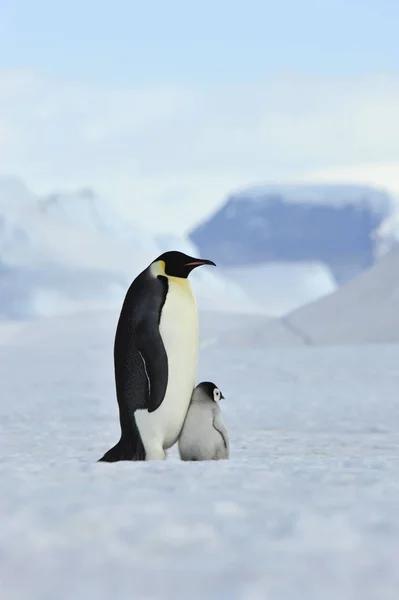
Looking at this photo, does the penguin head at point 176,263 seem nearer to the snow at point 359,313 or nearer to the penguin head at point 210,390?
the penguin head at point 210,390

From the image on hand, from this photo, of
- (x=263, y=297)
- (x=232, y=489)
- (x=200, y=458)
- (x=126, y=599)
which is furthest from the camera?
(x=263, y=297)

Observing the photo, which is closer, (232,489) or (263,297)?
(232,489)

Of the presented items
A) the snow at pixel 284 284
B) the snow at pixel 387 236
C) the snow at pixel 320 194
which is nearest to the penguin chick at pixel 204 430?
the snow at pixel 284 284

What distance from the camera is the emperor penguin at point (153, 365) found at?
3.19 meters

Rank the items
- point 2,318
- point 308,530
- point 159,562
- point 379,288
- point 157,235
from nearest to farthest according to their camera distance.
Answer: point 159,562, point 308,530, point 379,288, point 2,318, point 157,235

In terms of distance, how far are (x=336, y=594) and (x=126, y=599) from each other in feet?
1.14

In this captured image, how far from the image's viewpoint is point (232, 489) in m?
2.28

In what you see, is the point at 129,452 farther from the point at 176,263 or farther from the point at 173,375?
the point at 176,263

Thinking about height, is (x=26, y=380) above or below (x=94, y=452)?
above

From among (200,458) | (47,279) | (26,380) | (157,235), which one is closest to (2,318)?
(47,279)

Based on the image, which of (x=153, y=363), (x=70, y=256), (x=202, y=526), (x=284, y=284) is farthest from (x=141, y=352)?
(x=284, y=284)

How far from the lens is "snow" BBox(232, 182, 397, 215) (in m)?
31.1

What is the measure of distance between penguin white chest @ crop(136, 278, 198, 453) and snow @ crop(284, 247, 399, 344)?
866 centimetres

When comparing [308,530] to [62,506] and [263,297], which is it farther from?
[263,297]
